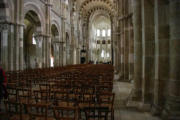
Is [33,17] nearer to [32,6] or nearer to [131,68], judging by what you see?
[32,6]

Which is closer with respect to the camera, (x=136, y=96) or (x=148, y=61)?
(x=148, y=61)

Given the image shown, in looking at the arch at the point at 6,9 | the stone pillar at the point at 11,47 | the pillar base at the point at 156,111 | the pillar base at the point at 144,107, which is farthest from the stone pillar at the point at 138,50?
the stone pillar at the point at 11,47

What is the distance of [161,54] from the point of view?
5.20 meters

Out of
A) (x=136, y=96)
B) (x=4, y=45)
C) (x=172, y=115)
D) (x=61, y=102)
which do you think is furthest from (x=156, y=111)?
(x=4, y=45)

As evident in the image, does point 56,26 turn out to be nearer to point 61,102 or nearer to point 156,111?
point 61,102

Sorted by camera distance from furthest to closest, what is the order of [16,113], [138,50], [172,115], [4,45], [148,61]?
[4,45] < [138,50] < [148,61] < [172,115] < [16,113]

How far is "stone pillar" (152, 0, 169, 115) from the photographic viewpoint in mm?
5156

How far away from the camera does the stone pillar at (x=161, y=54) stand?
16.9ft

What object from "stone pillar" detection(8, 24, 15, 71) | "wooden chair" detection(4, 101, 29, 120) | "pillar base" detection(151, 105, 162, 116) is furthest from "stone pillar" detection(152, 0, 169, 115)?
"stone pillar" detection(8, 24, 15, 71)

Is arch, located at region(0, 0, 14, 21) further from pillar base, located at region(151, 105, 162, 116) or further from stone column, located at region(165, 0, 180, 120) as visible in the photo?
pillar base, located at region(151, 105, 162, 116)

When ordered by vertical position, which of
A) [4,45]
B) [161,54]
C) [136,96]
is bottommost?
[136,96]

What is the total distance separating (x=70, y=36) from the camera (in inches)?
1531

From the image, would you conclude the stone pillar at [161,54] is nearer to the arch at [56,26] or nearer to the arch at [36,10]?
the arch at [36,10]

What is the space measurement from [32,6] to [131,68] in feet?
48.0
